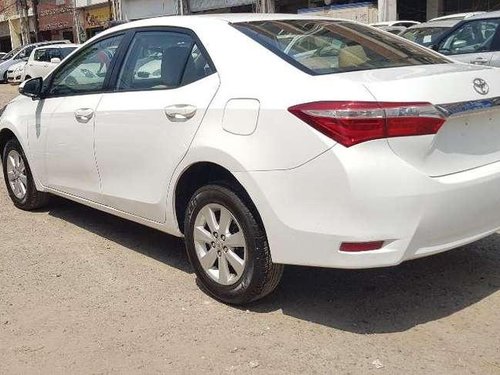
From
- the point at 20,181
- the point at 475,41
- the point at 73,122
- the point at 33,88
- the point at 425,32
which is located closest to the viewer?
the point at 73,122

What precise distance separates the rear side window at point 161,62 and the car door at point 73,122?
24 centimetres

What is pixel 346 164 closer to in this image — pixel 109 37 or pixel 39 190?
pixel 109 37

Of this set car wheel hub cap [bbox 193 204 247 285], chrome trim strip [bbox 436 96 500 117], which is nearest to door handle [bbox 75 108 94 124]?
car wheel hub cap [bbox 193 204 247 285]

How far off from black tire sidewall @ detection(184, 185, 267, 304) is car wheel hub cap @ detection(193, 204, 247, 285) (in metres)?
0.03

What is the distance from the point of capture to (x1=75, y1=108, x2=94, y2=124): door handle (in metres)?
4.53

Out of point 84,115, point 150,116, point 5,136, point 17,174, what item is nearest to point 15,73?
point 5,136

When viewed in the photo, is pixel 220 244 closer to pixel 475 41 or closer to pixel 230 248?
pixel 230 248

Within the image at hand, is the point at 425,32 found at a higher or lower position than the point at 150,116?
lower

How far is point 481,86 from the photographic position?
3391 millimetres

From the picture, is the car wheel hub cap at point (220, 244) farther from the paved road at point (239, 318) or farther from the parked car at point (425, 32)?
the parked car at point (425, 32)

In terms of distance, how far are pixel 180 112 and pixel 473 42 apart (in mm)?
6175

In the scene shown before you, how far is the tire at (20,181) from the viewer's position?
5691mm

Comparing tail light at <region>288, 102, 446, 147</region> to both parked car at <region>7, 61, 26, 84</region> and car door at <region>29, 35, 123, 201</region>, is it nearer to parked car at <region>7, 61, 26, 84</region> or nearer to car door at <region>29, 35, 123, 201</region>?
car door at <region>29, 35, 123, 201</region>

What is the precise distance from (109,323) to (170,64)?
5.32 ft
